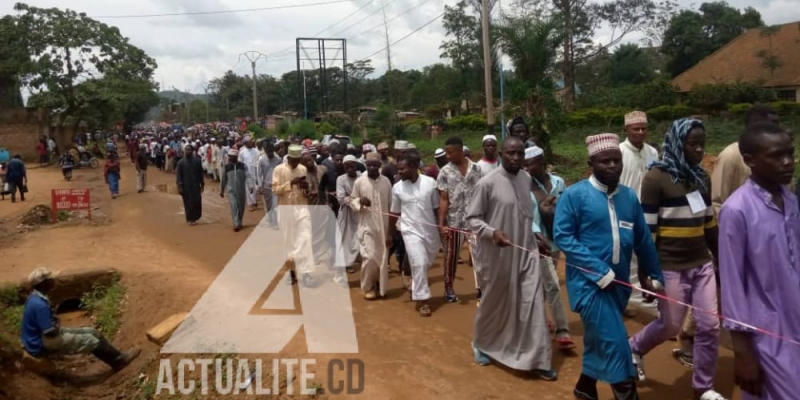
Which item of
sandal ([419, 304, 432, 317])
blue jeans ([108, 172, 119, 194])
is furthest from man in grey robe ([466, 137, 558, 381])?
blue jeans ([108, 172, 119, 194])

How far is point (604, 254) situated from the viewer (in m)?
3.69

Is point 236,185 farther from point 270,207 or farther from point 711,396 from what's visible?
point 711,396

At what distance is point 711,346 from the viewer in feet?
12.6

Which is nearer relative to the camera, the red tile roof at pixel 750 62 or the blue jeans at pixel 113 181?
the blue jeans at pixel 113 181

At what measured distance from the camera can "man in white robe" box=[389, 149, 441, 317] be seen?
632 centimetres

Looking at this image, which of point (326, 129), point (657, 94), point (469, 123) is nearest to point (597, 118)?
point (657, 94)

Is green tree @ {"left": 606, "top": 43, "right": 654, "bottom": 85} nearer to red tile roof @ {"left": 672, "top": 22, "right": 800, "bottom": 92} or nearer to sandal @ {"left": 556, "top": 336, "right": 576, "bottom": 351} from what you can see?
red tile roof @ {"left": 672, "top": 22, "right": 800, "bottom": 92}

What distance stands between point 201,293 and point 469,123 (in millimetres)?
27494

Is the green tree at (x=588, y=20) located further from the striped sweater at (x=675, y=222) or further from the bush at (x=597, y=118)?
the striped sweater at (x=675, y=222)

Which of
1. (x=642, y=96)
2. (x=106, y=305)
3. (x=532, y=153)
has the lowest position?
(x=106, y=305)

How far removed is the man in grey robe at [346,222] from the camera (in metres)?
7.40

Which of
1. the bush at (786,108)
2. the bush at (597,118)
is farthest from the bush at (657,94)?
the bush at (786,108)

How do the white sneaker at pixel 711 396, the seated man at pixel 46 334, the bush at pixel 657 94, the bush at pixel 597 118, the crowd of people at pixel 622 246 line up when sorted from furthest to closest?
1. the bush at pixel 657 94
2. the bush at pixel 597 118
3. the seated man at pixel 46 334
4. the white sneaker at pixel 711 396
5. the crowd of people at pixel 622 246

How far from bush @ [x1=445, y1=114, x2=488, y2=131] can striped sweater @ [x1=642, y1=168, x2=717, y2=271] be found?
28701 millimetres
